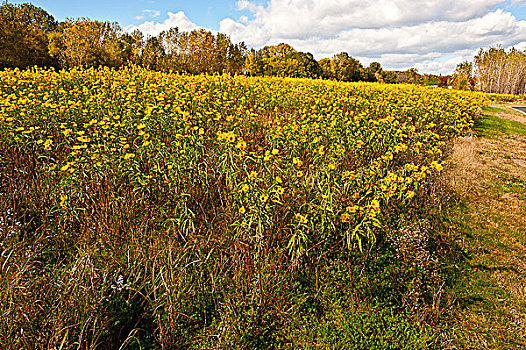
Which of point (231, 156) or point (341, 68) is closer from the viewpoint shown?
point (231, 156)

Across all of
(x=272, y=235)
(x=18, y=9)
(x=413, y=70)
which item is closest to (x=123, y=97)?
(x=272, y=235)

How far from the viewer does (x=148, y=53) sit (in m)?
25.8

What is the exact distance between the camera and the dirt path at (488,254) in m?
2.44

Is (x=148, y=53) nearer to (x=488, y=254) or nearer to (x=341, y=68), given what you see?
(x=341, y=68)

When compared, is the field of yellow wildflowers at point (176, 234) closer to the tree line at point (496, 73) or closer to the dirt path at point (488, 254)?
the dirt path at point (488, 254)

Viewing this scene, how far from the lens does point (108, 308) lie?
7.29 ft

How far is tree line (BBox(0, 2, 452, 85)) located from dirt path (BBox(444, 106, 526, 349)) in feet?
47.1

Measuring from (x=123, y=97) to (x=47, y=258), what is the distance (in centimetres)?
318

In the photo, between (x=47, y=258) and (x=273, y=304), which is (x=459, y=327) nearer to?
(x=273, y=304)

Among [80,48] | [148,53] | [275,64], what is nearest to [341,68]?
[275,64]

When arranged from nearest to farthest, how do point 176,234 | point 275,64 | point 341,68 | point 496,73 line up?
point 176,234
point 275,64
point 341,68
point 496,73

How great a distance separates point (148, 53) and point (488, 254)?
27.0m

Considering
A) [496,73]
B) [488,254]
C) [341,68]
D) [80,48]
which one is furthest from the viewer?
[496,73]

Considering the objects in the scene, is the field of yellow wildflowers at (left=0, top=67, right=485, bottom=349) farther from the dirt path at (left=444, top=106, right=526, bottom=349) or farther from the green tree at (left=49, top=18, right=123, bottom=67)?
Result: the green tree at (left=49, top=18, right=123, bottom=67)
